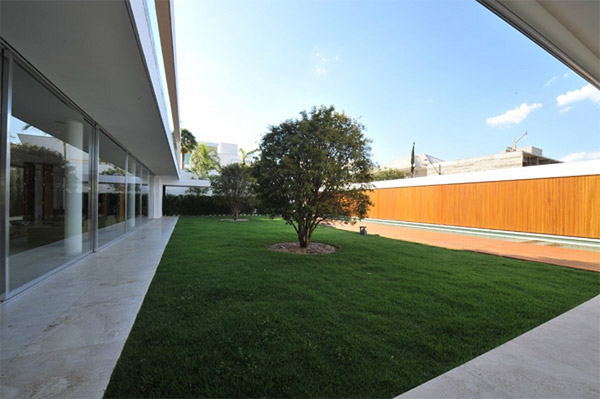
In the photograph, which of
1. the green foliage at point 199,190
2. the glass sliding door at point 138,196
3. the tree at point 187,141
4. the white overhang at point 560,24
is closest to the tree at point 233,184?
the glass sliding door at point 138,196

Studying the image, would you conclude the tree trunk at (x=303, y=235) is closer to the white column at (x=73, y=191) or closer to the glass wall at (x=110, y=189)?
the white column at (x=73, y=191)

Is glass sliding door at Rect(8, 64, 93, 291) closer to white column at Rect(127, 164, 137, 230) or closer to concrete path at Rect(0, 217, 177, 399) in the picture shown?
concrete path at Rect(0, 217, 177, 399)

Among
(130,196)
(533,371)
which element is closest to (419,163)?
(130,196)

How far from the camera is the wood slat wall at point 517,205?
373 inches

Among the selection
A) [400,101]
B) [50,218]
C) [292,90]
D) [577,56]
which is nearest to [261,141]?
[50,218]

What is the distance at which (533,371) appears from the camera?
2.27 metres

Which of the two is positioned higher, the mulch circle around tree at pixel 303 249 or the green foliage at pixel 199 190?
the green foliage at pixel 199 190

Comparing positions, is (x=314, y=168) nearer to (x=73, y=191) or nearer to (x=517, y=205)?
(x=73, y=191)

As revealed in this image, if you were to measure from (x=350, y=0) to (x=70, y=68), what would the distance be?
6905 mm

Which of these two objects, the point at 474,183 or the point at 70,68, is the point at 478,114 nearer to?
the point at 474,183

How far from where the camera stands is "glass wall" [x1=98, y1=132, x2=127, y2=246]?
7.66m

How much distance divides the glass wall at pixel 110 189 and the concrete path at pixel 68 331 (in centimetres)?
312

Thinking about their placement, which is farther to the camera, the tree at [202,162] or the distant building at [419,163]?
the distant building at [419,163]

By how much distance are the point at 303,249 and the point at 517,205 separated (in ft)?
32.7
